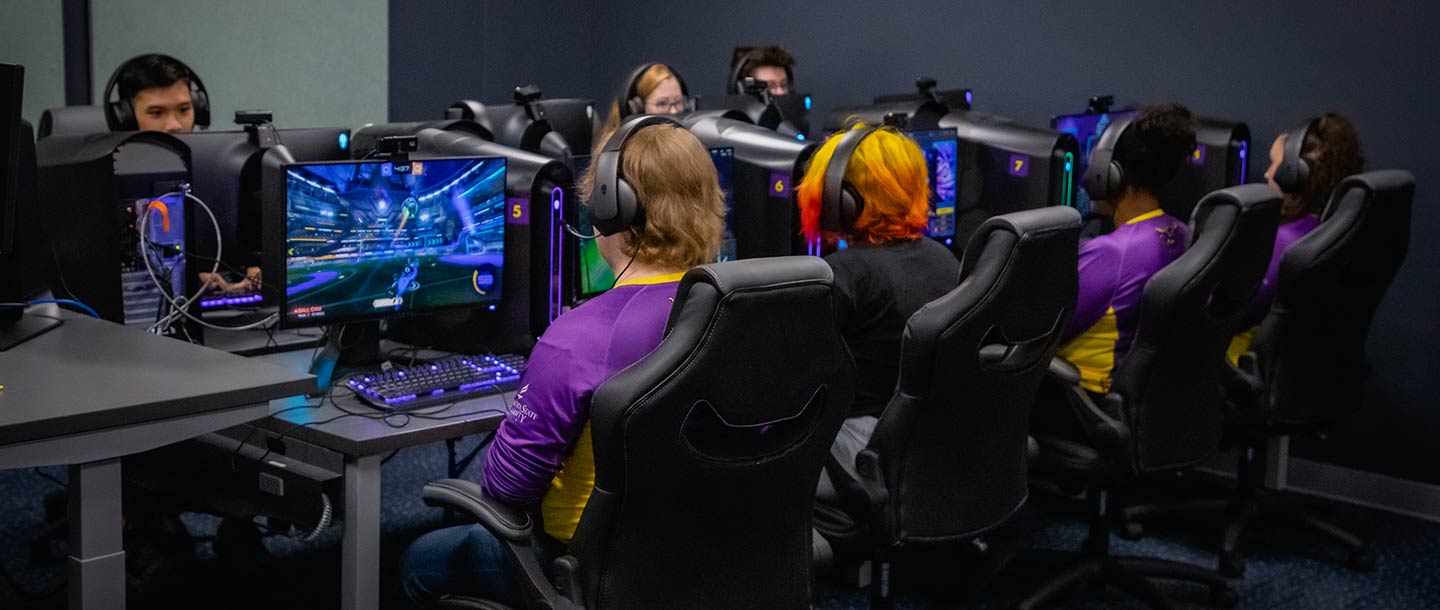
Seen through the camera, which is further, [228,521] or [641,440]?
[228,521]

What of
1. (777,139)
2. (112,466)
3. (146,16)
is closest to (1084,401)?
(777,139)

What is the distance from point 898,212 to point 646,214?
77 cm

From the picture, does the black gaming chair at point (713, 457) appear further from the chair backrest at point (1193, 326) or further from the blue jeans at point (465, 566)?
the chair backrest at point (1193, 326)

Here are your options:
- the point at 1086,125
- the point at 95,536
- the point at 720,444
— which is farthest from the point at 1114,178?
the point at 95,536

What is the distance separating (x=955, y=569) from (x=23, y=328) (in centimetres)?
225

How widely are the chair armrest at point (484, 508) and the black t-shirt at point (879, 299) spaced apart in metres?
0.86

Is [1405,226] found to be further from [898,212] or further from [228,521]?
[228,521]

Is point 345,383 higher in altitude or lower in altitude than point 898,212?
lower

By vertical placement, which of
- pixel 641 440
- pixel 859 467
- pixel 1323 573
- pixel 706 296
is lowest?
pixel 1323 573

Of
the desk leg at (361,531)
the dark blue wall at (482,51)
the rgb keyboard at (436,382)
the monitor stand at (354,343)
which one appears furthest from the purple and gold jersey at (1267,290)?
the dark blue wall at (482,51)

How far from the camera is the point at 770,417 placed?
185cm

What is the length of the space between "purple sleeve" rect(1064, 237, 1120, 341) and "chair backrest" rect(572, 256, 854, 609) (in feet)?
4.28

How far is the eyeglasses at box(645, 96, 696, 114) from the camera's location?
16.2 feet

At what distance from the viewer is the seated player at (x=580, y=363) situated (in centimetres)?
195
